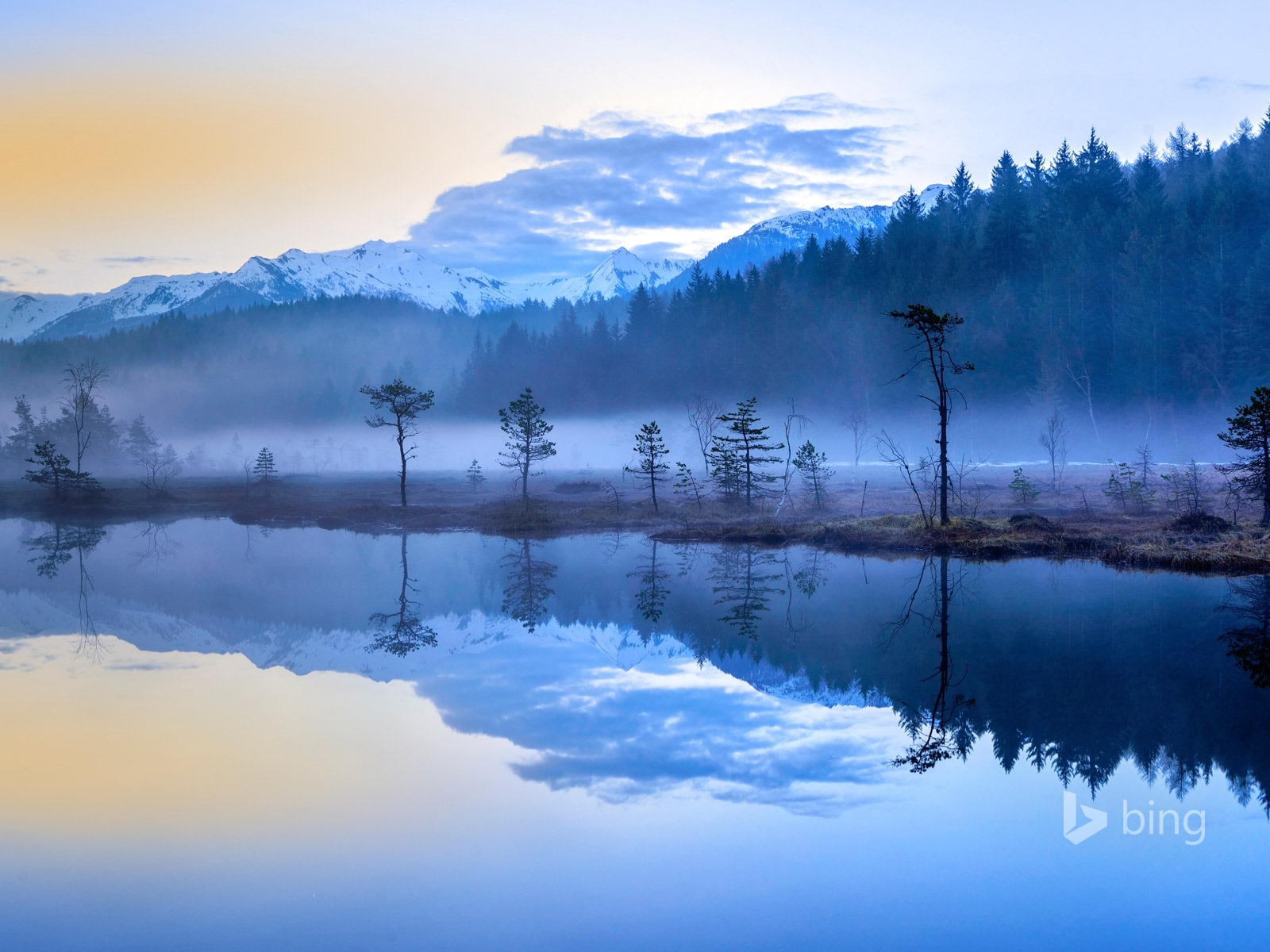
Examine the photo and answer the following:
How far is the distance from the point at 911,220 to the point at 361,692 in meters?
99.6

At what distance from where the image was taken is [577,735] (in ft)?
43.0

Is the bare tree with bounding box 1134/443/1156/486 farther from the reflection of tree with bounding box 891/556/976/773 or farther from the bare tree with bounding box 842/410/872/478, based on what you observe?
the reflection of tree with bounding box 891/556/976/773

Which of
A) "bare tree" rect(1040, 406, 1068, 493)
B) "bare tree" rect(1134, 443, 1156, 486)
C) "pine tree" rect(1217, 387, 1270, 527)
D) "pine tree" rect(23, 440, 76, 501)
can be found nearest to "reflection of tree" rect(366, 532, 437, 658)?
"pine tree" rect(1217, 387, 1270, 527)

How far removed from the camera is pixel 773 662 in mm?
16766

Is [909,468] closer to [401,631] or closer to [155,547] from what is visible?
[401,631]

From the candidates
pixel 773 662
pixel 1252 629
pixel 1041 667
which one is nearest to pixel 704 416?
pixel 1252 629

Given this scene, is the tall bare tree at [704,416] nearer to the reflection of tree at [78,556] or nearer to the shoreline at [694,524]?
the shoreline at [694,524]

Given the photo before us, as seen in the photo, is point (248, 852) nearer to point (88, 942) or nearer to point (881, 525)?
point (88, 942)

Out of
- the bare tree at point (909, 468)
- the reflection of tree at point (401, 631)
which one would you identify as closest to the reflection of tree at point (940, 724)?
the reflection of tree at point (401, 631)

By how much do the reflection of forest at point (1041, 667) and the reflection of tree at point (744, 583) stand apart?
12 cm

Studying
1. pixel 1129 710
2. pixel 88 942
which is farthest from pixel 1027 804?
pixel 88 942

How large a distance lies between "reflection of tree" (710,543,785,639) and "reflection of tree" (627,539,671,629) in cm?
157

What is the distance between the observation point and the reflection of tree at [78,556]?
2141 centimetres

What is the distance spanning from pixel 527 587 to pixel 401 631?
6.41 metres
